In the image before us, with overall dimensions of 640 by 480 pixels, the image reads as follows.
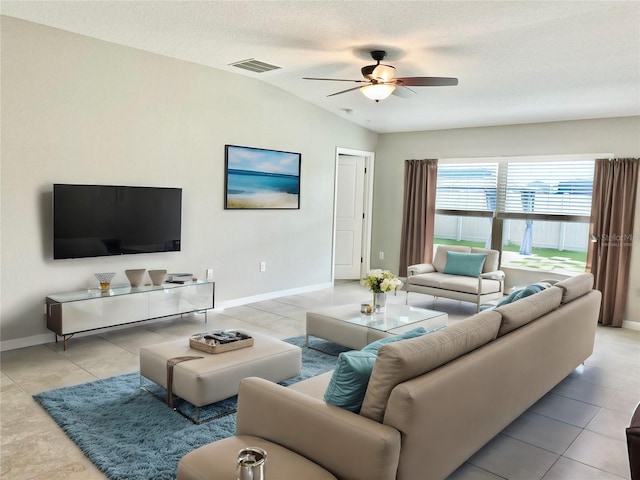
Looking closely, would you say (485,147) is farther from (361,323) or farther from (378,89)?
(361,323)

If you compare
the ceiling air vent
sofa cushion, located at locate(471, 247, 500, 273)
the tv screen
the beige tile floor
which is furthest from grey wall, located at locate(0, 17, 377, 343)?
sofa cushion, located at locate(471, 247, 500, 273)

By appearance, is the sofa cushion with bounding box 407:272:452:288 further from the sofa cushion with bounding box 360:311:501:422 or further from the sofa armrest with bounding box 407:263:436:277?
the sofa cushion with bounding box 360:311:501:422

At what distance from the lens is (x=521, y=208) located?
274 inches

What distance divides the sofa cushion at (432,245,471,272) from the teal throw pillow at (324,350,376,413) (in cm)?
496

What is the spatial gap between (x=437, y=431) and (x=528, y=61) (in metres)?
3.58

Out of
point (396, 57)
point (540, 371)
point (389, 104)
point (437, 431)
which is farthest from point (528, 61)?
point (437, 431)

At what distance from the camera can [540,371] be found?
3.24 metres

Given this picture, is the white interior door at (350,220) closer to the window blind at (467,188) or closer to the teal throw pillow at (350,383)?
the window blind at (467,188)

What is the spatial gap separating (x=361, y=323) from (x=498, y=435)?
1506 mm

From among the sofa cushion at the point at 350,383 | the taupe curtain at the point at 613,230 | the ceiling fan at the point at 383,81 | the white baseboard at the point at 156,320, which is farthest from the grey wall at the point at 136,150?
the taupe curtain at the point at 613,230

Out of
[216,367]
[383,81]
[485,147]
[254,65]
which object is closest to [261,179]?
[254,65]

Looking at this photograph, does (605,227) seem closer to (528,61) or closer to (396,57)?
(528,61)

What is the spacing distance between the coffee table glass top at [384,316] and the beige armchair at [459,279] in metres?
1.48

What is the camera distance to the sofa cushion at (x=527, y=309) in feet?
9.44
